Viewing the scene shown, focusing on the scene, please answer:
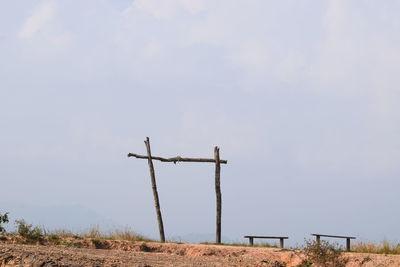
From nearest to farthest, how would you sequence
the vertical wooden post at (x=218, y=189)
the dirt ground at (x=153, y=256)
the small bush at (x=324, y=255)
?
the dirt ground at (x=153, y=256) → the small bush at (x=324, y=255) → the vertical wooden post at (x=218, y=189)

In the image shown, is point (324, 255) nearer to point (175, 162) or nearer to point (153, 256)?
point (153, 256)

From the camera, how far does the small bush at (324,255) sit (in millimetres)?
17031

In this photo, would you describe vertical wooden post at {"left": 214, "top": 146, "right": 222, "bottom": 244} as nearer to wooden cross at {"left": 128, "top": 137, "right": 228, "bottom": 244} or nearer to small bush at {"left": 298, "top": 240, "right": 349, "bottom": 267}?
wooden cross at {"left": 128, "top": 137, "right": 228, "bottom": 244}

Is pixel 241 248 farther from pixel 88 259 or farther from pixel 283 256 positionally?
pixel 88 259

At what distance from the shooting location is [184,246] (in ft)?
66.7

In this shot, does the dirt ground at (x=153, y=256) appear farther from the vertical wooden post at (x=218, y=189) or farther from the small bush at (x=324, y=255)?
the vertical wooden post at (x=218, y=189)

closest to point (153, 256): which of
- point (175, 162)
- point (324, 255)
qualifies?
point (324, 255)

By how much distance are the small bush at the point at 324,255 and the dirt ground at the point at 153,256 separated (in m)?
0.43

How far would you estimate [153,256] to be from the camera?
1684cm

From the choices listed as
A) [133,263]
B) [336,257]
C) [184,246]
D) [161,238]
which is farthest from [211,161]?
[133,263]

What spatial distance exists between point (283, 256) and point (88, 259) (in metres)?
6.65

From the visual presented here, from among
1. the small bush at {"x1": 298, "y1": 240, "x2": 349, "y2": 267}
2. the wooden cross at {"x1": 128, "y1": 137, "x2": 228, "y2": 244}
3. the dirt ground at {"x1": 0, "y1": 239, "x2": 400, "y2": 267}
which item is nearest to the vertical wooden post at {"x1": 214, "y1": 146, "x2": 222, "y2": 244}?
the wooden cross at {"x1": 128, "y1": 137, "x2": 228, "y2": 244}

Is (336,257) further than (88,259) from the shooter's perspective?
Yes

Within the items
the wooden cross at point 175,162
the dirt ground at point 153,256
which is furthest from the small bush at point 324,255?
the wooden cross at point 175,162
